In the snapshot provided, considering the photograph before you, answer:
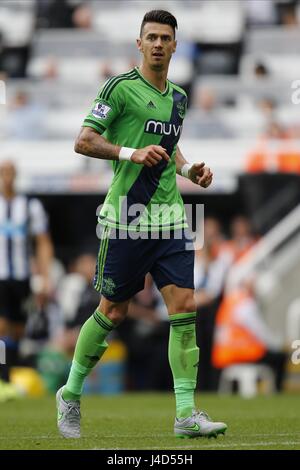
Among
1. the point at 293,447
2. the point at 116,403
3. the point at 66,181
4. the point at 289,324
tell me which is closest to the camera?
the point at 293,447

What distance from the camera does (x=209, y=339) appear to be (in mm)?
14227

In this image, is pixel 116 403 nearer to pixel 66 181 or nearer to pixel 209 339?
pixel 209 339

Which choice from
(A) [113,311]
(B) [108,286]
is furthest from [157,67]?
(A) [113,311]

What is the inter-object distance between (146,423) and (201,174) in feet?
6.57

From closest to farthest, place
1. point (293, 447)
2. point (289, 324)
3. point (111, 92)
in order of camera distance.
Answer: point (293, 447)
point (111, 92)
point (289, 324)

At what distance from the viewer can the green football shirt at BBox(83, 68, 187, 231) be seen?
7207 millimetres

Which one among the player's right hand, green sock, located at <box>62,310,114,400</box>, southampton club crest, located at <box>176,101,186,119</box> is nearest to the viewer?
the player's right hand

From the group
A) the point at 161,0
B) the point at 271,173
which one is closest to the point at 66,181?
the point at 271,173

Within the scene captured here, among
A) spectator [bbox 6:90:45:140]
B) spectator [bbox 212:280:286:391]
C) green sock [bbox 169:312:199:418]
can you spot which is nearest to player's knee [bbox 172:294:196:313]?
green sock [bbox 169:312:199:418]

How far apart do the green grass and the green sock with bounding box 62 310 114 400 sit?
28cm

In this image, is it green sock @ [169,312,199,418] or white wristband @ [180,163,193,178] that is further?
white wristband @ [180,163,193,178]

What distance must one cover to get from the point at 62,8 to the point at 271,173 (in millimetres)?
8630

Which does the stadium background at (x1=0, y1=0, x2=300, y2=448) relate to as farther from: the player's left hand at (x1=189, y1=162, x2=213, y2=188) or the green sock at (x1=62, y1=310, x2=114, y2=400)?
the player's left hand at (x1=189, y1=162, x2=213, y2=188)

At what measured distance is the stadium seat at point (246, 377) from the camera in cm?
1410
